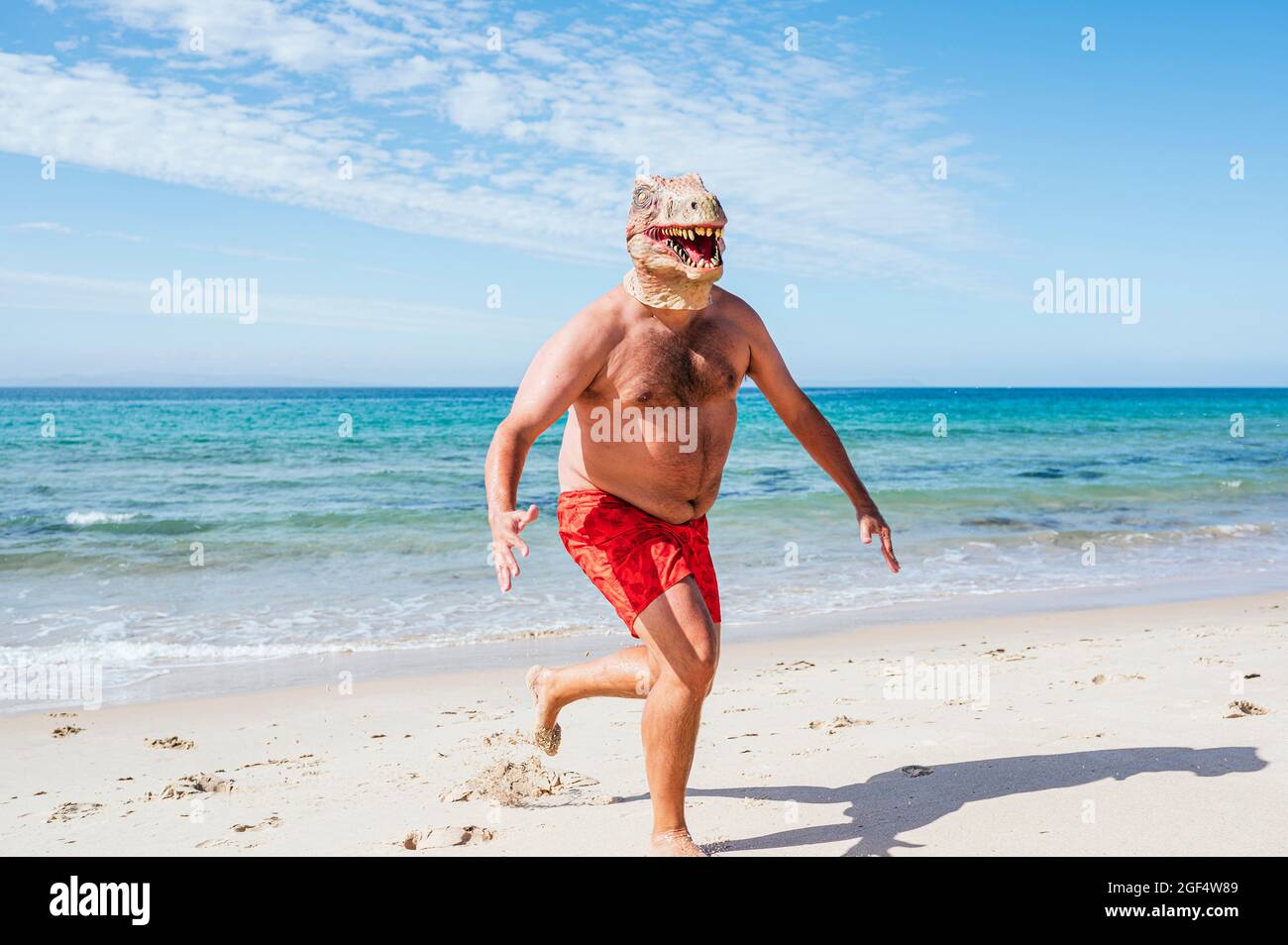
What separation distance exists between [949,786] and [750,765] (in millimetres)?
847

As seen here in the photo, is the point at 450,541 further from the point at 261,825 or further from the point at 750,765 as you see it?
the point at 261,825

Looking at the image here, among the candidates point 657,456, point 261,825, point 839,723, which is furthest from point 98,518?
point 657,456

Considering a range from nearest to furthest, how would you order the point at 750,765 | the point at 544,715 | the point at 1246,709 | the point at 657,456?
the point at 657,456 → the point at 544,715 → the point at 750,765 → the point at 1246,709

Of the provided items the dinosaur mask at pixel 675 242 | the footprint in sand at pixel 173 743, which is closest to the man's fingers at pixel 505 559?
the dinosaur mask at pixel 675 242

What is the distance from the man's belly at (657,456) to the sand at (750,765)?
45.9 inches

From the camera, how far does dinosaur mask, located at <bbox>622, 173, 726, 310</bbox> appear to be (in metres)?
3.19

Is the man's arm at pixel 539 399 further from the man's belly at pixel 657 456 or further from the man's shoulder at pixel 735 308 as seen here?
the man's shoulder at pixel 735 308

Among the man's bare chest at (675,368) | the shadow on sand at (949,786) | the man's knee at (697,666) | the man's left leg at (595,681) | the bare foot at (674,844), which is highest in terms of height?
the man's bare chest at (675,368)

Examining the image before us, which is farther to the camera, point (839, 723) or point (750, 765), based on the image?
point (839, 723)

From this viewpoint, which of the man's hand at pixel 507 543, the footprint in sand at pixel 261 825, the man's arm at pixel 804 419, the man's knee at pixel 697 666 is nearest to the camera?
the man's hand at pixel 507 543

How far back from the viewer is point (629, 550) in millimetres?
3242

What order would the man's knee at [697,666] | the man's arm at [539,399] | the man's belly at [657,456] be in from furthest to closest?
1. the man's belly at [657,456]
2. the man's knee at [697,666]
3. the man's arm at [539,399]

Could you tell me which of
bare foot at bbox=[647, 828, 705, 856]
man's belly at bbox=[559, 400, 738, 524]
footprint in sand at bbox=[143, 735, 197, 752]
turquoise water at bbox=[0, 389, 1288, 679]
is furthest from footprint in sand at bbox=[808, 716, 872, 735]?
footprint in sand at bbox=[143, 735, 197, 752]

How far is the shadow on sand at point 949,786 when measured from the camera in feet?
11.3
